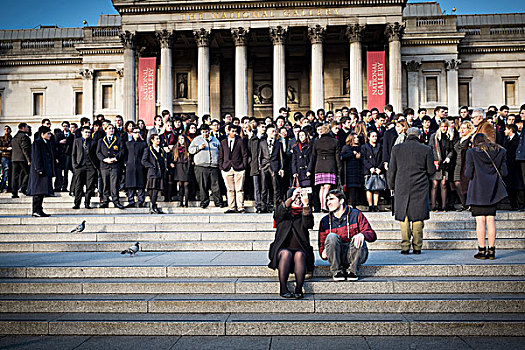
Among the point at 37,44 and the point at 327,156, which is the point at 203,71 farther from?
the point at 327,156

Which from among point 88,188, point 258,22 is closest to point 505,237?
point 88,188

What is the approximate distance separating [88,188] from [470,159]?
31.2ft

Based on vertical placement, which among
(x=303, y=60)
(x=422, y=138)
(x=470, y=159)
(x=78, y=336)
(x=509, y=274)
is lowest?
(x=78, y=336)

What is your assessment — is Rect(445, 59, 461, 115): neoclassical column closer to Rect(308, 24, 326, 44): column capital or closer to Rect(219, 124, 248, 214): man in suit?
Rect(308, 24, 326, 44): column capital

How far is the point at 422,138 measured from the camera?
1152 centimetres

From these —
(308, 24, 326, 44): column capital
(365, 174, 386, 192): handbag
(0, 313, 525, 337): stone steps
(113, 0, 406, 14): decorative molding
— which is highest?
(113, 0, 406, 14): decorative molding

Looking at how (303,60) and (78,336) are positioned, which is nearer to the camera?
(78,336)

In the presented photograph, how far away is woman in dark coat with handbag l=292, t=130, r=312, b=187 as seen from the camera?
11078 mm

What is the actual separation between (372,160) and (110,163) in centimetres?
692

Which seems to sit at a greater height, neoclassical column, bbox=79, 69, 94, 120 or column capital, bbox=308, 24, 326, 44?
column capital, bbox=308, 24, 326, 44

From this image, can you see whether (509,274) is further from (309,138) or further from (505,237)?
(309,138)

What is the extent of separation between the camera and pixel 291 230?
6.08 m

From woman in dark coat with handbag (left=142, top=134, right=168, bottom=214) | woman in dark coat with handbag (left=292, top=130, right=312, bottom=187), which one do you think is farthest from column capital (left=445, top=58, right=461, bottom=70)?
woman in dark coat with handbag (left=142, top=134, right=168, bottom=214)

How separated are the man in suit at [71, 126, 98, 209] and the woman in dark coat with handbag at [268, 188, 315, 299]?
7716mm
